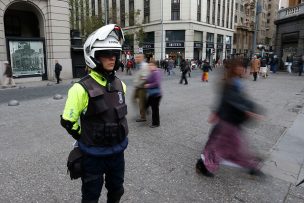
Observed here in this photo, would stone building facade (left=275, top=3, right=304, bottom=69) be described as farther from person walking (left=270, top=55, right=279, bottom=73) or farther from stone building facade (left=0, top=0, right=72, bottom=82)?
stone building facade (left=0, top=0, right=72, bottom=82)

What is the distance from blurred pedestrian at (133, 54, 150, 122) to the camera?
20.7 feet

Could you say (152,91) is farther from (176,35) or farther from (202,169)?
(176,35)

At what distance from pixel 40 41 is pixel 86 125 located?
17649 mm

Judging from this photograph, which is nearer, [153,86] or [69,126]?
[69,126]

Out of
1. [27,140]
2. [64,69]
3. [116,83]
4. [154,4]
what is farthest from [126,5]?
[116,83]

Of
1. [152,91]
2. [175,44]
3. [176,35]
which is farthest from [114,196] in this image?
[176,35]

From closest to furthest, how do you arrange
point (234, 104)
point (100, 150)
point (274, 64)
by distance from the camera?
point (100, 150), point (234, 104), point (274, 64)

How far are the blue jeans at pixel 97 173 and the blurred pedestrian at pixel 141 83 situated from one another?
13.0 feet

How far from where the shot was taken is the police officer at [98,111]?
2.14 metres

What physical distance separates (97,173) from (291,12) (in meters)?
28.0

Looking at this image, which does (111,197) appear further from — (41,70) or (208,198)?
(41,70)

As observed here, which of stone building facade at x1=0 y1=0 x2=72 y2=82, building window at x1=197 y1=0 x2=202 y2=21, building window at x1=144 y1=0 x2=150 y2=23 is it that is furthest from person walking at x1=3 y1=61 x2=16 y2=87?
building window at x1=197 y1=0 x2=202 y2=21

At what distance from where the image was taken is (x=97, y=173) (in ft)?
7.52

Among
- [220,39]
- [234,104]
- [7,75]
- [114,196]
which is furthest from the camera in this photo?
[220,39]
